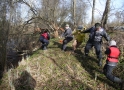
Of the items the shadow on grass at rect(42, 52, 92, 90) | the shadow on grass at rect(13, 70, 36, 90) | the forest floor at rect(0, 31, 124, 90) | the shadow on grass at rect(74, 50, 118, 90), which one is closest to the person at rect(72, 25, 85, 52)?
the forest floor at rect(0, 31, 124, 90)

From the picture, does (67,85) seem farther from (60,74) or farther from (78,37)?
(78,37)

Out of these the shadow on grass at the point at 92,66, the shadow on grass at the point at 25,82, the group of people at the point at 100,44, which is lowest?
the shadow on grass at the point at 25,82

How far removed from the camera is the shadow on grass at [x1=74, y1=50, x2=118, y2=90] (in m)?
8.12

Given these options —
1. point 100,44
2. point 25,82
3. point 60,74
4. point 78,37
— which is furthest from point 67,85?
point 78,37

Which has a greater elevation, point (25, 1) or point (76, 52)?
point (25, 1)

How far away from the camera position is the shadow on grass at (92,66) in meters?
8.12

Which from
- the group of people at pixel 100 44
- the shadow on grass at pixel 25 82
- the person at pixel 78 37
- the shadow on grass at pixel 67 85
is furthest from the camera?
the person at pixel 78 37

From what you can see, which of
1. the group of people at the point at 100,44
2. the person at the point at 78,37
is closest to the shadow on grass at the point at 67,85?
the group of people at the point at 100,44

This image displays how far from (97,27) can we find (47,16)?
11586 millimetres

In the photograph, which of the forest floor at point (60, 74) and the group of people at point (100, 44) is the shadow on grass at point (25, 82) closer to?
the forest floor at point (60, 74)

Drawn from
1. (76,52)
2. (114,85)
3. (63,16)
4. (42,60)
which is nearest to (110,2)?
(76,52)

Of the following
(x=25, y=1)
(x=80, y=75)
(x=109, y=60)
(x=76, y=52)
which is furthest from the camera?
(x=25, y=1)

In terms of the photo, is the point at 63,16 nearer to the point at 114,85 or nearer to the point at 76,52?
the point at 76,52

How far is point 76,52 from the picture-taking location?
11.0 m
